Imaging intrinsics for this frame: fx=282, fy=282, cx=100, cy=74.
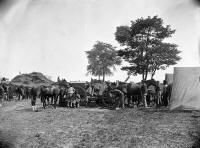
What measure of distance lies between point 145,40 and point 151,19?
3627 mm

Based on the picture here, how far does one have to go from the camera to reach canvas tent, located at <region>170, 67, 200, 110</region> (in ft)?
54.0

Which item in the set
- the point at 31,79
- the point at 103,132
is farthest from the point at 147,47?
the point at 103,132

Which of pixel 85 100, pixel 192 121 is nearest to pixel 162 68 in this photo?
pixel 85 100

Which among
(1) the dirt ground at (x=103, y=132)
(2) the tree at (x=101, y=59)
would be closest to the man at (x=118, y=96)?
(1) the dirt ground at (x=103, y=132)

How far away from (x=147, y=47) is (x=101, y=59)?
119 ft

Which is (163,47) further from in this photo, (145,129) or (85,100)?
(145,129)

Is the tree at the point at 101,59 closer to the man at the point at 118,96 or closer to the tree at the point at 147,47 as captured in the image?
the tree at the point at 147,47

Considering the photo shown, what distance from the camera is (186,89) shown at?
1683 centimetres

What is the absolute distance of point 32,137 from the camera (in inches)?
459

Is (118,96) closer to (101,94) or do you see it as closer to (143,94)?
(143,94)

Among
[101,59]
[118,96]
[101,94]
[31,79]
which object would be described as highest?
[101,59]

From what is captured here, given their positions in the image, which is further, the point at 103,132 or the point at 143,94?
the point at 143,94

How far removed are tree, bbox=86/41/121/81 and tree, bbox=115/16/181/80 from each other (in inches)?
1152

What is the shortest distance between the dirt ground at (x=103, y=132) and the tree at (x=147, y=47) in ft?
99.2
